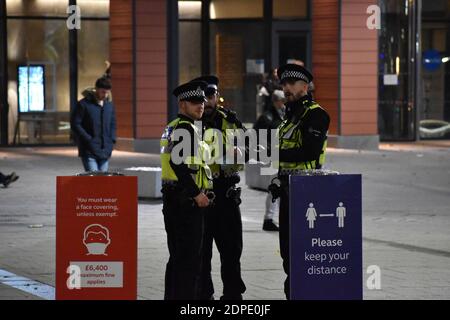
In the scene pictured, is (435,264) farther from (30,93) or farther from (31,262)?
(30,93)

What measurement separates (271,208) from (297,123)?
491 cm

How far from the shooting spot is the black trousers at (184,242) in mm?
8938

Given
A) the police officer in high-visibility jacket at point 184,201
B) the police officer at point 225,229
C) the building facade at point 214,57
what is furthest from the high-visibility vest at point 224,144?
the building facade at point 214,57

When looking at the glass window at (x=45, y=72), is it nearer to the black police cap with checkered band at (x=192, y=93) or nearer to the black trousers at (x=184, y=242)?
the black police cap with checkered band at (x=192, y=93)

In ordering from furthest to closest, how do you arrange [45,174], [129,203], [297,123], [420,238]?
[45,174] → [420,238] → [297,123] → [129,203]

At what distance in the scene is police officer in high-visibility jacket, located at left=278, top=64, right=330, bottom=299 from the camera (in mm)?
9328

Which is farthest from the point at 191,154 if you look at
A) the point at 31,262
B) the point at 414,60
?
the point at 414,60

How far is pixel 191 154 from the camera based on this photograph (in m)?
8.97

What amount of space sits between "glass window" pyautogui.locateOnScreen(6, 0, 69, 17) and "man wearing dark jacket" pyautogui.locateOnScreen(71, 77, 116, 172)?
11.1m

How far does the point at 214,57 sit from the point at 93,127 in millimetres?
11975

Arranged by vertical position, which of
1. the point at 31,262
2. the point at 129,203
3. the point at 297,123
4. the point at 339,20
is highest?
the point at 339,20

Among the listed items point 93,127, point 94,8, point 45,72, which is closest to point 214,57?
point 94,8

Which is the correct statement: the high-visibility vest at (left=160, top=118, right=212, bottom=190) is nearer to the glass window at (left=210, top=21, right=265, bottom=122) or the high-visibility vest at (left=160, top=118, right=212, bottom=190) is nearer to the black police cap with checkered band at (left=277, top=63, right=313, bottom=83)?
the black police cap with checkered band at (left=277, top=63, right=313, bottom=83)

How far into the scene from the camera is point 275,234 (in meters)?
13.9
